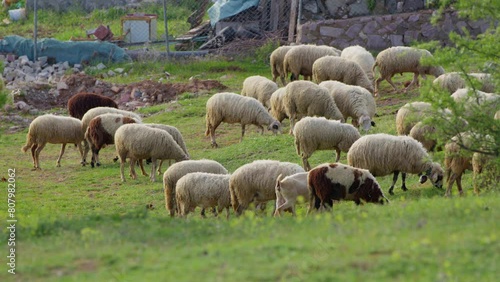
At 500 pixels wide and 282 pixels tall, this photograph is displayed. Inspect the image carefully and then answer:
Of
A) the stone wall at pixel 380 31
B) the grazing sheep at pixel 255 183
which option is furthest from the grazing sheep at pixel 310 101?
the stone wall at pixel 380 31

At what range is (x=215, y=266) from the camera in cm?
865

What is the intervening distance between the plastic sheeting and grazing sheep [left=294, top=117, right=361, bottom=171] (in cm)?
1435

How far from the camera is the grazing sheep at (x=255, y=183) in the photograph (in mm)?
14672

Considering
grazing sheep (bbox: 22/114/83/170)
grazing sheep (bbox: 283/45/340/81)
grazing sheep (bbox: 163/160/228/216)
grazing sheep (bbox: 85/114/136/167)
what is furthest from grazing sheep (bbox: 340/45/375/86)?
grazing sheep (bbox: 163/160/228/216)

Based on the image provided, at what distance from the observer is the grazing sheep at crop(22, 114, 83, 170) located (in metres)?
21.3

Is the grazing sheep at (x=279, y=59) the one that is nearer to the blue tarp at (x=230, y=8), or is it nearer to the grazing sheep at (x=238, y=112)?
the grazing sheep at (x=238, y=112)

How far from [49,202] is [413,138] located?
6275mm

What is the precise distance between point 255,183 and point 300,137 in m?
3.34

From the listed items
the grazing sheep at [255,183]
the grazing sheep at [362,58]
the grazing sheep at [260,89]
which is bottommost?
the grazing sheep at [260,89]

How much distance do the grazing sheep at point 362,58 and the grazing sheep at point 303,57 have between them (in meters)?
0.68

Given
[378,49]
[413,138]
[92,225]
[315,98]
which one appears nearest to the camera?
[92,225]

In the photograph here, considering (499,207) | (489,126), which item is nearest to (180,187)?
(489,126)

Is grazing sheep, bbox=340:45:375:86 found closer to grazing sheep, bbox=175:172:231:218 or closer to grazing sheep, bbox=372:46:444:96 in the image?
grazing sheep, bbox=372:46:444:96

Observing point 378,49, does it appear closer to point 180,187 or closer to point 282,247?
point 180,187
